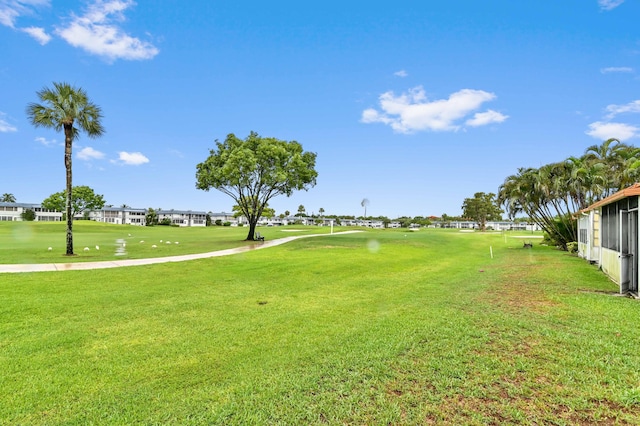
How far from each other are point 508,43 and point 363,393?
22.5 metres

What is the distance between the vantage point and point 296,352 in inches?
189

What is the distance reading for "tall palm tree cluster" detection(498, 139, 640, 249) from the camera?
23.9 metres

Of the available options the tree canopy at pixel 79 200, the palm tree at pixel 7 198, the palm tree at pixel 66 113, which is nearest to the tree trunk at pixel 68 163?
the palm tree at pixel 66 113

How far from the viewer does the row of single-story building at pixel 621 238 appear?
9078 mm

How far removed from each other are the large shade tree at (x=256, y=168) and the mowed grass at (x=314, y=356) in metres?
18.1

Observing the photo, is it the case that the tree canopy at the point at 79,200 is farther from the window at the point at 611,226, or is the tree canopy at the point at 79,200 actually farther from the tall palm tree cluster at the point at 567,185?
the window at the point at 611,226

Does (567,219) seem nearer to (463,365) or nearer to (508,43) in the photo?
Result: (508,43)

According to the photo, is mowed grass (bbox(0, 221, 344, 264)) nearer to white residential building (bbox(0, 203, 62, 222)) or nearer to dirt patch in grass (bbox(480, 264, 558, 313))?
dirt patch in grass (bbox(480, 264, 558, 313))

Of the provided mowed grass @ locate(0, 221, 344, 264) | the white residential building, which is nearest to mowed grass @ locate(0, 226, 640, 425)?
mowed grass @ locate(0, 221, 344, 264)

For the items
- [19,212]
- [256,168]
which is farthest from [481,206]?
[19,212]

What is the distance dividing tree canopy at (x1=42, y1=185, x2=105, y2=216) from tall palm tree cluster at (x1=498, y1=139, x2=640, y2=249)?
8463cm

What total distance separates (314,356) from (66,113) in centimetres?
1901

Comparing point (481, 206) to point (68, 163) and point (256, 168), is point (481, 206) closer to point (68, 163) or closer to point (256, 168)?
point (256, 168)

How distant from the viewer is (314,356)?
4.64 metres
